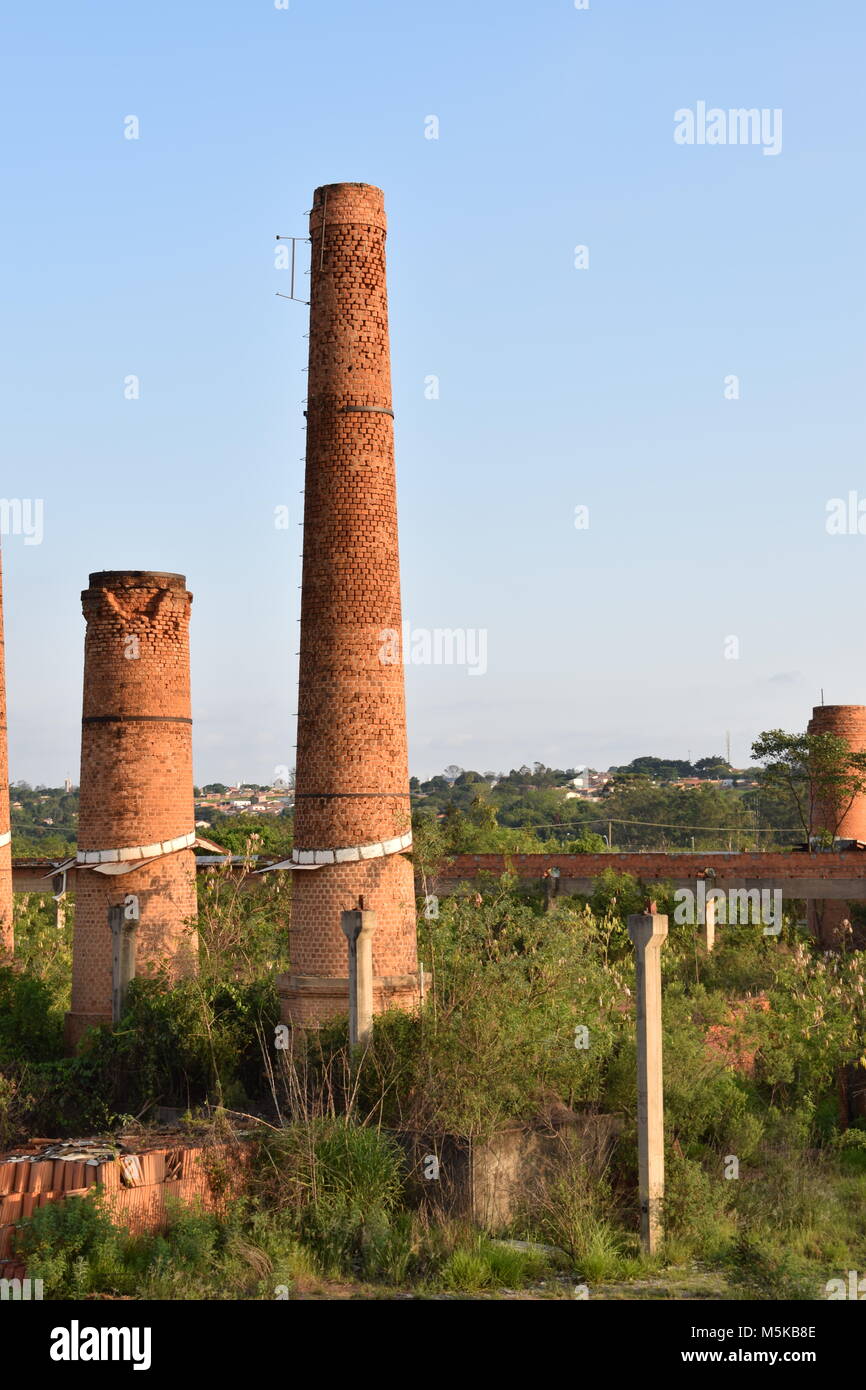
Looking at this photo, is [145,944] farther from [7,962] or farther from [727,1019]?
[727,1019]

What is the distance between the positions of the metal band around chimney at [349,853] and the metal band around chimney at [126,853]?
3.42 meters

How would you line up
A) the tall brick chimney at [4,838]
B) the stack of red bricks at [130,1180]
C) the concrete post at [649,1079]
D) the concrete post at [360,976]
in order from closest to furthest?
the stack of red bricks at [130,1180], the concrete post at [649,1079], the concrete post at [360,976], the tall brick chimney at [4,838]

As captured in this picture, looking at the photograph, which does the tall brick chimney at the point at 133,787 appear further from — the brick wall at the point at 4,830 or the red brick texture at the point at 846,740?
the red brick texture at the point at 846,740

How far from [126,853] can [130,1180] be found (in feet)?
25.6

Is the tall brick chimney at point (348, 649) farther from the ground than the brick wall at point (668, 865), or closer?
farther from the ground

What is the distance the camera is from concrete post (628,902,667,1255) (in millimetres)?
16828

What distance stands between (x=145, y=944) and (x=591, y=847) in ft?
96.3

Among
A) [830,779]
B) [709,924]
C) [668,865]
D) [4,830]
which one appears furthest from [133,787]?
[830,779]

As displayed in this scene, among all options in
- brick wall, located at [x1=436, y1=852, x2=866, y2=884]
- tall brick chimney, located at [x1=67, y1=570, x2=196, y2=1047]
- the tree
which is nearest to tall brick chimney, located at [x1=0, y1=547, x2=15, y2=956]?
tall brick chimney, located at [x1=67, y1=570, x2=196, y2=1047]

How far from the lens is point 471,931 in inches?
846

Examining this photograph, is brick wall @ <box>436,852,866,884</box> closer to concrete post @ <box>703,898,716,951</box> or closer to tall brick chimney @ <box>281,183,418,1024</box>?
concrete post @ <box>703,898,716,951</box>

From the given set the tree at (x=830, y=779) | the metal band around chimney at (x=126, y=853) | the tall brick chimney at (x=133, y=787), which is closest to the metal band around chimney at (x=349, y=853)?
the metal band around chimney at (x=126, y=853)

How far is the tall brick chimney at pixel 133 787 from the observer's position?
79.2 ft
